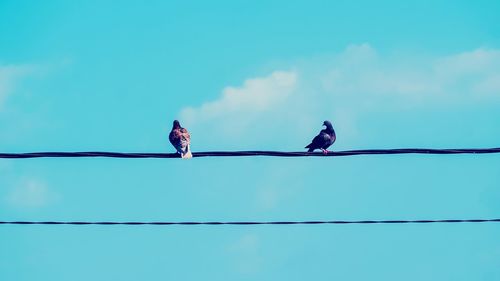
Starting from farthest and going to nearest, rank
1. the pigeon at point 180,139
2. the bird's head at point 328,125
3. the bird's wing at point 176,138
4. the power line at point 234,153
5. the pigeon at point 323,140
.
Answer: the bird's head at point 328,125 < the pigeon at point 323,140 < the bird's wing at point 176,138 < the pigeon at point 180,139 < the power line at point 234,153

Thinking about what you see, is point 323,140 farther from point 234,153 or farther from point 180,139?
point 234,153

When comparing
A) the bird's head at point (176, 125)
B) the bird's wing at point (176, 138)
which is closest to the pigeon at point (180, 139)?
the bird's wing at point (176, 138)

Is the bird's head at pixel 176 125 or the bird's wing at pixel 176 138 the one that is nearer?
the bird's wing at pixel 176 138

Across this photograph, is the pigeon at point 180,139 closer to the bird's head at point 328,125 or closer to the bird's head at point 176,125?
the bird's head at point 176,125

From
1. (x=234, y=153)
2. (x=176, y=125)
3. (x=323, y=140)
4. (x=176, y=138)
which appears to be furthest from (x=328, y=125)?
(x=234, y=153)

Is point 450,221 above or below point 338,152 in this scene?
below

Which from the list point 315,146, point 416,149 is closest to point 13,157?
point 416,149

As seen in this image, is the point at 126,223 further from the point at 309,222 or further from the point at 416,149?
the point at 416,149

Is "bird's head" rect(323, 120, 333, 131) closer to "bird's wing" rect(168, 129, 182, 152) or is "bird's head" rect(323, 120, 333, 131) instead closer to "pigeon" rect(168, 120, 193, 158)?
"pigeon" rect(168, 120, 193, 158)

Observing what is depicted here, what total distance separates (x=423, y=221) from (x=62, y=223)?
12.3 ft

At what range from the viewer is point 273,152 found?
787 centimetres

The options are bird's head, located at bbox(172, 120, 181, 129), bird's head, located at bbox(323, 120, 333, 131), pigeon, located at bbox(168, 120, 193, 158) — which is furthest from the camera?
bird's head, located at bbox(323, 120, 333, 131)

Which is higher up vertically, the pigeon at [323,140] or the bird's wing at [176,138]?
the pigeon at [323,140]

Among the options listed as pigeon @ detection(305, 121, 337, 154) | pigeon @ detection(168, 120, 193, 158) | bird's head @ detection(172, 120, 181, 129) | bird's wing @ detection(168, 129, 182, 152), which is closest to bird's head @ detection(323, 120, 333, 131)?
pigeon @ detection(305, 121, 337, 154)
